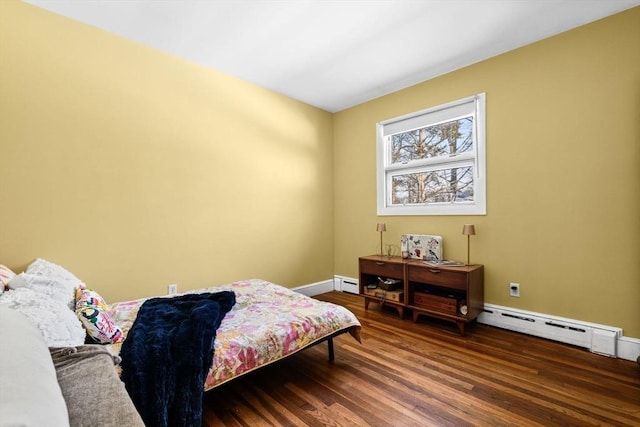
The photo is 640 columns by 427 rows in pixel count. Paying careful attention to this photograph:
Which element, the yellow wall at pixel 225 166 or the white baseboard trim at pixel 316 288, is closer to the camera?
the yellow wall at pixel 225 166

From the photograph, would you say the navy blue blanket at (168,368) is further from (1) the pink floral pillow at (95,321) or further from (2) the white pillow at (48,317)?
(2) the white pillow at (48,317)

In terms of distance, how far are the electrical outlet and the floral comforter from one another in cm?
167

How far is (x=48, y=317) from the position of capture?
1301 mm

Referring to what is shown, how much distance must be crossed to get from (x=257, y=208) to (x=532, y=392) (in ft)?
9.84

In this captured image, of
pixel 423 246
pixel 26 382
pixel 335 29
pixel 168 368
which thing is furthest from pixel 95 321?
pixel 423 246

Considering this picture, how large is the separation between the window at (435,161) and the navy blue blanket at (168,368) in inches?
108

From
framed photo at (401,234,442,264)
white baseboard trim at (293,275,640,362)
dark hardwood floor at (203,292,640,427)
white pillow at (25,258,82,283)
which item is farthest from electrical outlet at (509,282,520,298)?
white pillow at (25,258,82,283)

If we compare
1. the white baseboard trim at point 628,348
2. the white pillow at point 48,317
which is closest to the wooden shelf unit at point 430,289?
the white baseboard trim at point 628,348

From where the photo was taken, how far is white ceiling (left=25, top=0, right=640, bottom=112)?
7.39ft

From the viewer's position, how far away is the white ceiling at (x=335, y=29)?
225cm

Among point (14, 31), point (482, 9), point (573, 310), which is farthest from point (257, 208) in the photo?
point (573, 310)

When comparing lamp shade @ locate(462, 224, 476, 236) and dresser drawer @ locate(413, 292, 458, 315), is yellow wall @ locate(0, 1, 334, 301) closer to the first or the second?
dresser drawer @ locate(413, 292, 458, 315)

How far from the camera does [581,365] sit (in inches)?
85.4

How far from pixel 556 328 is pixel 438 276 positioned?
1.04m
